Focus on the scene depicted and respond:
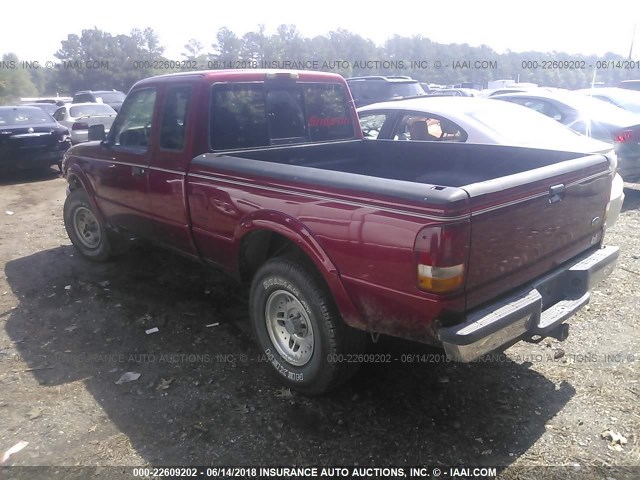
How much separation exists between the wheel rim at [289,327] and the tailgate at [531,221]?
1.12m

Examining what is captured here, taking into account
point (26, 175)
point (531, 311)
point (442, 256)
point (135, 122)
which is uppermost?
Result: point (135, 122)

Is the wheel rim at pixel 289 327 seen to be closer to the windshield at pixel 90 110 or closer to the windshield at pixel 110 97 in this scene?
the windshield at pixel 90 110

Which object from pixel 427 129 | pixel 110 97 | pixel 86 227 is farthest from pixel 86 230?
pixel 110 97

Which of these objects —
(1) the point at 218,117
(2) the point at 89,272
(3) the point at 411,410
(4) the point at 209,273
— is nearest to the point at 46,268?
(2) the point at 89,272

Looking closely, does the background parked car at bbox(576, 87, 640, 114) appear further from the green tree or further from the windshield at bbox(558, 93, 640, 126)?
the green tree

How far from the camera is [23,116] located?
1112 centimetres

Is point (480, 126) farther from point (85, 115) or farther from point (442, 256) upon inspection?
point (85, 115)

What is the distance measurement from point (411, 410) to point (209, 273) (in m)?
2.95

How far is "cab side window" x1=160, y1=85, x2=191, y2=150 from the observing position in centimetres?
401

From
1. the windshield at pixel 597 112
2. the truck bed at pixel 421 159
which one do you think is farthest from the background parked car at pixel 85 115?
the windshield at pixel 597 112

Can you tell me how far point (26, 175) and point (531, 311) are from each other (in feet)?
39.5

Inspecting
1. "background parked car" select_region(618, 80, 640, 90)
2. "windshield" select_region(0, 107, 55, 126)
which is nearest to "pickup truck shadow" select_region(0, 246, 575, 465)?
"windshield" select_region(0, 107, 55, 126)

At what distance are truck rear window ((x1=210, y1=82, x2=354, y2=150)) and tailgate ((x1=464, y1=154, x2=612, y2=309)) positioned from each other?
2.18 metres

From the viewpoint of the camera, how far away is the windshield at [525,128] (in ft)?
17.6
